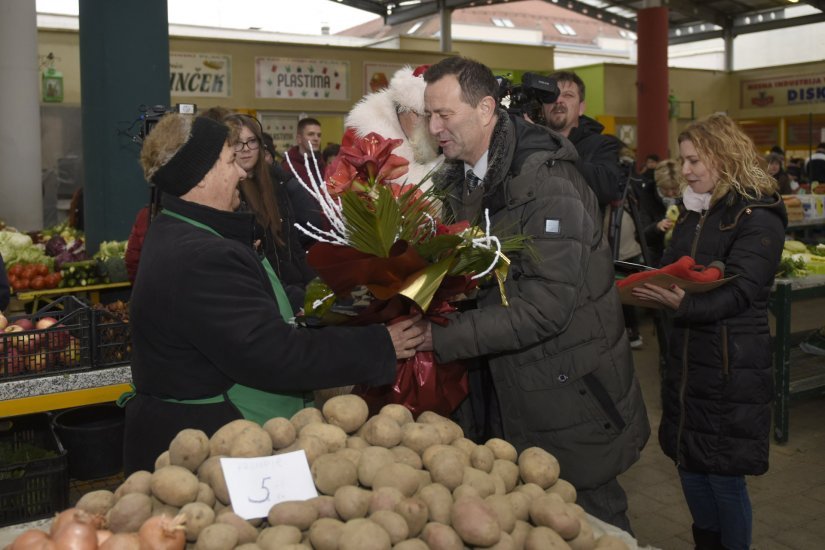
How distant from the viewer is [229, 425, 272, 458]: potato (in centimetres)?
155

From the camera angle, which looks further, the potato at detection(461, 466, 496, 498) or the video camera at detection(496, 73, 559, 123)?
the video camera at detection(496, 73, 559, 123)

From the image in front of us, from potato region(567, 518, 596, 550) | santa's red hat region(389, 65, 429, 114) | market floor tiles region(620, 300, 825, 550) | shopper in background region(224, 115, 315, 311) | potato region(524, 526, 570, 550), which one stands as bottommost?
market floor tiles region(620, 300, 825, 550)

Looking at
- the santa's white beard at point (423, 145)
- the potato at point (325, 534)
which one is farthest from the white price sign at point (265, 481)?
the santa's white beard at point (423, 145)

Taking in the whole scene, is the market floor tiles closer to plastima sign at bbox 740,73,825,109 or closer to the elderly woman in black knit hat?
the elderly woman in black knit hat

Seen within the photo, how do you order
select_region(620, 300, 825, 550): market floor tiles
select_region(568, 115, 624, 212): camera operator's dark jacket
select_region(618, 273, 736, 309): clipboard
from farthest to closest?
select_region(568, 115, 624, 212): camera operator's dark jacket < select_region(620, 300, 825, 550): market floor tiles < select_region(618, 273, 736, 309): clipboard

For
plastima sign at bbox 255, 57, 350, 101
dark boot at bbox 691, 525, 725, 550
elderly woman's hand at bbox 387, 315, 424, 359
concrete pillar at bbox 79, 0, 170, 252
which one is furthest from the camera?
plastima sign at bbox 255, 57, 350, 101

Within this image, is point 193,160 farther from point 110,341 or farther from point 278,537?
point 110,341

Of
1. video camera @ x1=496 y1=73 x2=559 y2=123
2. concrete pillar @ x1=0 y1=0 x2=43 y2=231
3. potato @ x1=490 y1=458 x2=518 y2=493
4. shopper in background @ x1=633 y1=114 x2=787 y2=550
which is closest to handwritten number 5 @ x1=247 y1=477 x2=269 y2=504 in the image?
potato @ x1=490 y1=458 x2=518 y2=493

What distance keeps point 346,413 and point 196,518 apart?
15.9 inches

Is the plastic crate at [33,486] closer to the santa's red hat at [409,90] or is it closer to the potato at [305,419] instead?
the potato at [305,419]

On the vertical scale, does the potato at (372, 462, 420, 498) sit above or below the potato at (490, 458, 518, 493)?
above

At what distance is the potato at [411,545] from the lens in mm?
1341

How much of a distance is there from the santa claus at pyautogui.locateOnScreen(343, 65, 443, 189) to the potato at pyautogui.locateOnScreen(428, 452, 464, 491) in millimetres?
1456

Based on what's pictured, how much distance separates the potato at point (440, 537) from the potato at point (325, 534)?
14 centimetres
